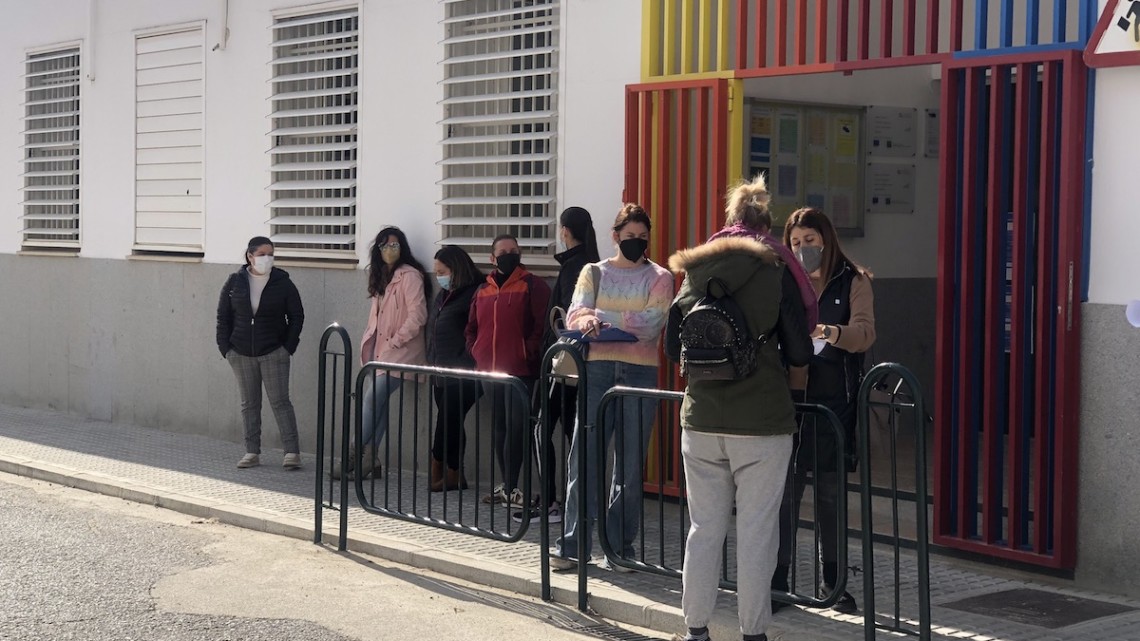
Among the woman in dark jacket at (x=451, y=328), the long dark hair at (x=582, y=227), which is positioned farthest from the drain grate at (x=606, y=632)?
the woman in dark jacket at (x=451, y=328)

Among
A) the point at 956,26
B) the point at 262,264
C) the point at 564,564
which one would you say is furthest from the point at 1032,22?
the point at 262,264

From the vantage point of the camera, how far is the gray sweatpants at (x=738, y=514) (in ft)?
20.1

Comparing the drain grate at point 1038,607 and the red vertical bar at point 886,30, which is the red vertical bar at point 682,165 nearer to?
the red vertical bar at point 886,30

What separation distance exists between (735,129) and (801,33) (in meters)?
0.77

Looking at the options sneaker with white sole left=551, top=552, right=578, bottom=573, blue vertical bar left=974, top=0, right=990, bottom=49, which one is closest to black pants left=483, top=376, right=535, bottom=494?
sneaker with white sole left=551, top=552, right=578, bottom=573

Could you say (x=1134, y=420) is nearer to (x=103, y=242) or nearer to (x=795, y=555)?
(x=795, y=555)

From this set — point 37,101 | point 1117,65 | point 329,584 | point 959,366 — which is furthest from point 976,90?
point 37,101

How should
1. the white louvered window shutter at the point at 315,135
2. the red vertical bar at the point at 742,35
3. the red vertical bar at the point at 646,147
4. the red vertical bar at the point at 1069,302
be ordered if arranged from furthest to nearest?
the white louvered window shutter at the point at 315,135 → the red vertical bar at the point at 646,147 → the red vertical bar at the point at 742,35 → the red vertical bar at the point at 1069,302

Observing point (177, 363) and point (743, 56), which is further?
point (177, 363)

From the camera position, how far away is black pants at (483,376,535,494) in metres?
7.89

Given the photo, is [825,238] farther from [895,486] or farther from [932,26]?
[932,26]

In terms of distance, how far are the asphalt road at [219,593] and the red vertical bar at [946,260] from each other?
6.92 ft

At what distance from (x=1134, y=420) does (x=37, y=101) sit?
11.9 m

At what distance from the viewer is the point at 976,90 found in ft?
25.5
